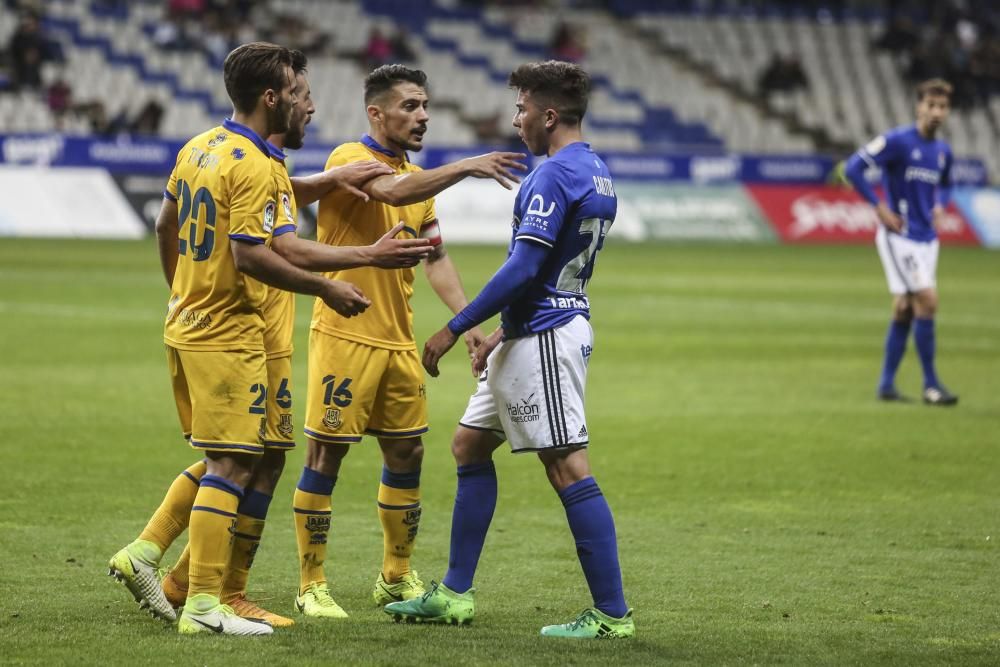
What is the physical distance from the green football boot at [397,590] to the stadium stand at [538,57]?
27.1 metres

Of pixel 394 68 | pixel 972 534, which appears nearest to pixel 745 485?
pixel 972 534

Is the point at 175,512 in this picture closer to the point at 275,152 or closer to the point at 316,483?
the point at 316,483

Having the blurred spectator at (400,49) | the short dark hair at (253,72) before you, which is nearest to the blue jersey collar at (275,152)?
the short dark hair at (253,72)

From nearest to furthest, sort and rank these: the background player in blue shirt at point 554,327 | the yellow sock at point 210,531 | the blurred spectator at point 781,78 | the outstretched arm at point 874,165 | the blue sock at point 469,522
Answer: the yellow sock at point 210,531 → the background player in blue shirt at point 554,327 → the blue sock at point 469,522 → the outstretched arm at point 874,165 → the blurred spectator at point 781,78

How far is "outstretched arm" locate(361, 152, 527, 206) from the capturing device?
5.66 m

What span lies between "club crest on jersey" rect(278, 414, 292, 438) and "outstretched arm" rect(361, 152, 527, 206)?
0.95 meters

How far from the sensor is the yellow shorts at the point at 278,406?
18.8 ft

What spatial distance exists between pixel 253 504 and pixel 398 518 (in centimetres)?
65

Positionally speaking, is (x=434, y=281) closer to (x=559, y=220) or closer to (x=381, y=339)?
(x=381, y=339)

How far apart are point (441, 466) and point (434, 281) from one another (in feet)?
10.9

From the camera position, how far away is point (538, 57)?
1673 inches

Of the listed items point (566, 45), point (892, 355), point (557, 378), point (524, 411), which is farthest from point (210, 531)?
point (566, 45)

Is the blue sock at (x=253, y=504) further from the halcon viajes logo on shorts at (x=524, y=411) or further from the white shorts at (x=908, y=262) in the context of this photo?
the white shorts at (x=908, y=262)

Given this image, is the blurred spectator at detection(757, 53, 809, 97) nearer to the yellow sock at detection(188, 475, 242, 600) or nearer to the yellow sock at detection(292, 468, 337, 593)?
the yellow sock at detection(292, 468, 337, 593)
